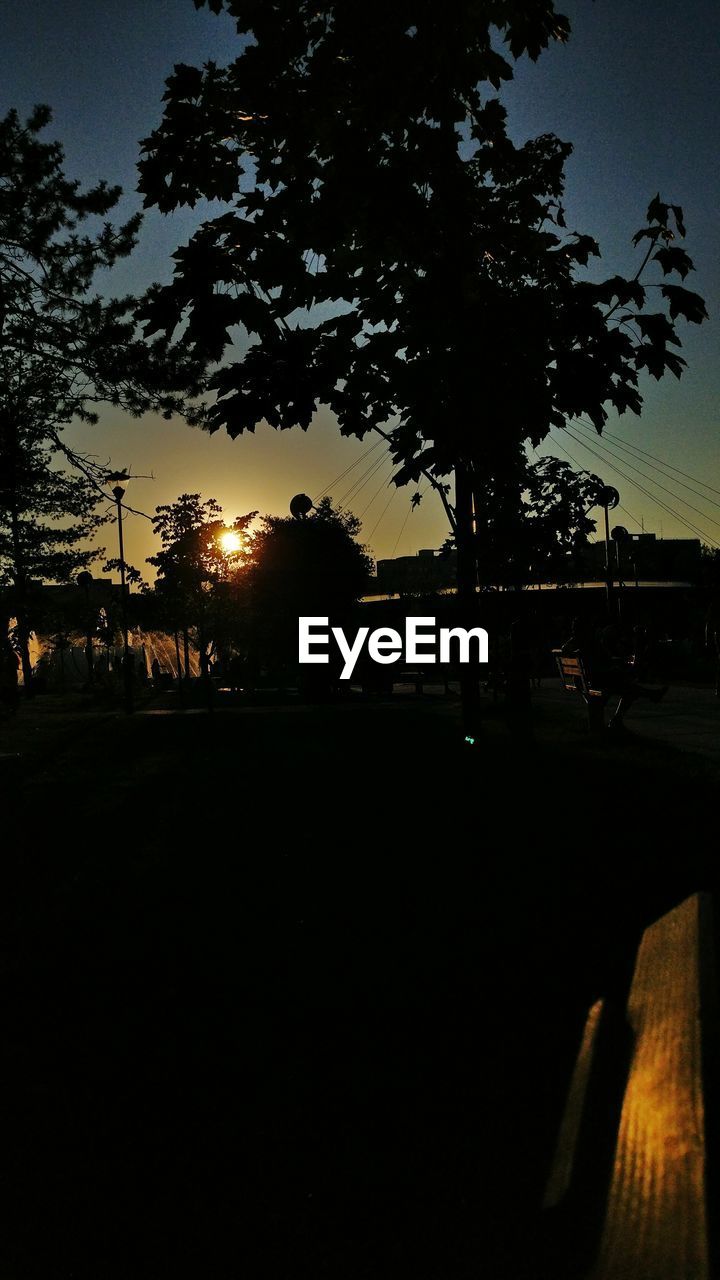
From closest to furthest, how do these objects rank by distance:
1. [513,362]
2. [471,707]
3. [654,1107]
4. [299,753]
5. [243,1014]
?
1. [654,1107]
2. [243,1014]
3. [513,362]
4. [471,707]
5. [299,753]

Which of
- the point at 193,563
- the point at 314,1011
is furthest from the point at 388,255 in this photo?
the point at 193,563

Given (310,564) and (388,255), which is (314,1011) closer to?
(388,255)

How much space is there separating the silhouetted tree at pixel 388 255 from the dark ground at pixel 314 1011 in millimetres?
2751

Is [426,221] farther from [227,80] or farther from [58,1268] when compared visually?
[58,1268]

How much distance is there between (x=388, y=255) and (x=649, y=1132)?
A: 5447 millimetres

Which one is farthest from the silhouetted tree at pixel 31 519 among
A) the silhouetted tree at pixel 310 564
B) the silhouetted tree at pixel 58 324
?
the silhouetted tree at pixel 310 564

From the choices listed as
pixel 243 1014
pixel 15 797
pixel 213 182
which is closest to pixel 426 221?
pixel 213 182

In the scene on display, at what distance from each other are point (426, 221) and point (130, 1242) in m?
5.44

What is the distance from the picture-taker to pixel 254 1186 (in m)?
3.11

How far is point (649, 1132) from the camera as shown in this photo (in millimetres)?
1951

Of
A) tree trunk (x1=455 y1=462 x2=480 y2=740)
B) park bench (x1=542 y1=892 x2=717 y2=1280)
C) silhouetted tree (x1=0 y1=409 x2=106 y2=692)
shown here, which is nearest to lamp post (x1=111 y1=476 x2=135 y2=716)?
silhouetted tree (x1=0 y1=409 x2=106 y2=692)

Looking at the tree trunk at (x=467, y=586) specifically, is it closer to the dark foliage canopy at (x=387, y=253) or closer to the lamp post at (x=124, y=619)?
the dark foliage canopy at (x=387, y=253)

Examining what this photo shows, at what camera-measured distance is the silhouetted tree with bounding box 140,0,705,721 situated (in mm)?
6039

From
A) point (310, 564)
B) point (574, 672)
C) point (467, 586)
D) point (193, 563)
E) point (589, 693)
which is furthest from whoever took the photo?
point (310, 564)
